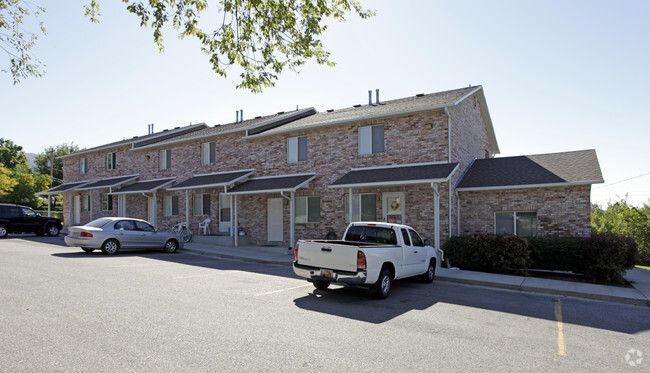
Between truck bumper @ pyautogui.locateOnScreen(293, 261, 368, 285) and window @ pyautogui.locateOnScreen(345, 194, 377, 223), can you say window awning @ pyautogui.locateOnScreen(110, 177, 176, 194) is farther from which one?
truck bumper @ pyautogui.locateOnScreen(293, 261, 368, 285)

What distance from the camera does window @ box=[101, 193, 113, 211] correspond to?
28.6 meters

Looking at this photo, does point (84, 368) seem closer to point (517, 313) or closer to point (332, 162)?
point (517, 313)

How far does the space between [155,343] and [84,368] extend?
38.5 inches

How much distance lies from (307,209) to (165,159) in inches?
464

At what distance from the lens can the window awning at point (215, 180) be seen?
19859 mm

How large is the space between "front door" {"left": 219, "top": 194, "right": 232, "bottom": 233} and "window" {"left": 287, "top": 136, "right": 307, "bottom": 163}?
418 centimetres

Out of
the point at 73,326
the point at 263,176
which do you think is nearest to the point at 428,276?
the point at 73,326

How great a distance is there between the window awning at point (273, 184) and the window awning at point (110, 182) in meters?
10.7

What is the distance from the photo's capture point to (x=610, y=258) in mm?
11828

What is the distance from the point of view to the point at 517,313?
812cm

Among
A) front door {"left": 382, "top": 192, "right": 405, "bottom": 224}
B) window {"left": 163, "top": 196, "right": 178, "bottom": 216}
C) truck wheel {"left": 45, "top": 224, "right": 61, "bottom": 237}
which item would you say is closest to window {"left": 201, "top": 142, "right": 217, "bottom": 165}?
window {"left": 163, "top": 196, "right": 178, "bottom": 216}

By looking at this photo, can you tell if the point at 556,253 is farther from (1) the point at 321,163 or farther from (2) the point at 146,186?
(2) the point at 146,186

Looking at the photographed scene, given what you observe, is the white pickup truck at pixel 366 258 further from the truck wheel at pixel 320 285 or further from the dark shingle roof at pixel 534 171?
the dark shingle roof at pixel 534 171

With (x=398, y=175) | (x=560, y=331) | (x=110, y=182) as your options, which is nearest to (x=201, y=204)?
(x=110, y=182)
